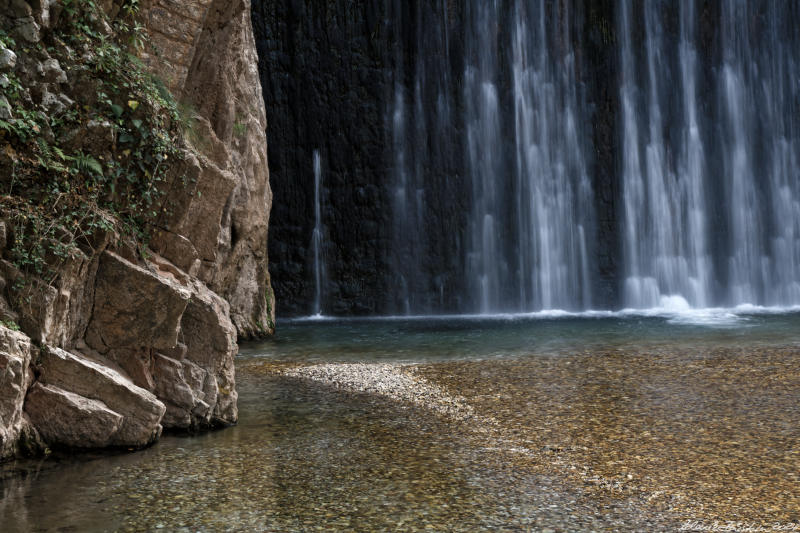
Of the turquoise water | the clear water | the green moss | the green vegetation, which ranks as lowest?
the clear water

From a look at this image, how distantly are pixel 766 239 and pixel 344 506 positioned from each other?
93.3ft

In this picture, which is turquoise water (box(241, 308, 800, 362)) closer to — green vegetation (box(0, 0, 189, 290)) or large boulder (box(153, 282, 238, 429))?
large boulder (box(153, 282, 238, 429))

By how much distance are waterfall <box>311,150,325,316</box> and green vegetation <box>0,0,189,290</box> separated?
1812 centimetres

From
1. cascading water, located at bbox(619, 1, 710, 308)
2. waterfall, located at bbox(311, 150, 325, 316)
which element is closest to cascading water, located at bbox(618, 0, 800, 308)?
cascading water, located at bbox(619, 1, 710, 308)

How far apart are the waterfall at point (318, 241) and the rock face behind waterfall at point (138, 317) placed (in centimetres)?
1609

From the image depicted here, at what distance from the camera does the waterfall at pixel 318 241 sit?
26.1m

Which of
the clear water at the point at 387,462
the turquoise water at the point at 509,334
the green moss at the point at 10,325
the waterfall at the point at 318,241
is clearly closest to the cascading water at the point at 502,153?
the waterfall at the point at 318,241

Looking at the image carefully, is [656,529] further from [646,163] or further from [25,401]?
[646,163]

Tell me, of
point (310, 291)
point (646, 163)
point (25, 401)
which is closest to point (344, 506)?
point (25, 401)

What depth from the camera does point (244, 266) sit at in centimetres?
1797

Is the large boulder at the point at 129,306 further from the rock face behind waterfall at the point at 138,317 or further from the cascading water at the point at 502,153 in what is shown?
the cascading water at the point at 502,153

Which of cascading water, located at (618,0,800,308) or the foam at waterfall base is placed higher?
cascading water, located at (618,0,800,308)

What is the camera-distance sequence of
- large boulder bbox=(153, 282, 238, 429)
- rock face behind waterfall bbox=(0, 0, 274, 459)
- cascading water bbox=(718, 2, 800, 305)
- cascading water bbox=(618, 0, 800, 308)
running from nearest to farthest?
1. rock face behind waterfall bbox=(0, 0, 274, 459)
2. large boulder bbox=(153, 282, 238, 429)
3. cascading water bbox=(618, 0, 800, 308)
4. cascading water bbox=(718, 2, 800, 305)

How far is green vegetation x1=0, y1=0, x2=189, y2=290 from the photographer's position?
6680 millimetres
